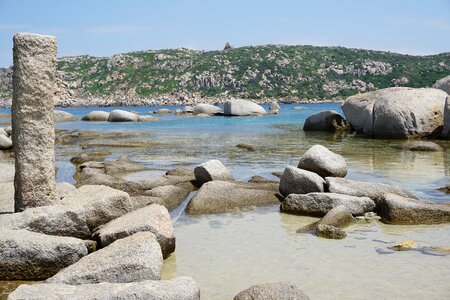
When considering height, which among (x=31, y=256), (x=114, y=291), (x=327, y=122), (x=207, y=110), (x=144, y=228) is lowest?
(x=31, y=256)

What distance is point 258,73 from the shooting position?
13788cm

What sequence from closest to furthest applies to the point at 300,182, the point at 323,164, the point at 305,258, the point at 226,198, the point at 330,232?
1. the point at 305,258
2. the point at 330,232
3. the point at 226,198
4. the point at 300,182
5. the point at 323,164

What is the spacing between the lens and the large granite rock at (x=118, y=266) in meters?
6.56

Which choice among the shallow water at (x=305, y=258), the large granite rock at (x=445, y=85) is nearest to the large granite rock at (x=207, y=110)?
the large granite rock at (x=445, y=85)

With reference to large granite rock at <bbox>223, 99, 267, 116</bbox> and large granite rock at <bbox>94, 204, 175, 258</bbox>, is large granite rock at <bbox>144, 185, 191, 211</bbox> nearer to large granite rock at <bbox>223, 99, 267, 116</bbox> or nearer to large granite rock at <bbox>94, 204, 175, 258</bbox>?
large granite rock at <bbox>94, 204, 175, 258</bbox>

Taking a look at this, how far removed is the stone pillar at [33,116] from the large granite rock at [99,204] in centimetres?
60

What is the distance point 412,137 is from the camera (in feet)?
95.9

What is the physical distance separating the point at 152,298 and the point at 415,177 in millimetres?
12727

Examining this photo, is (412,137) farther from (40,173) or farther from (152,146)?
(40,173)

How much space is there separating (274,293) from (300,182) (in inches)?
260

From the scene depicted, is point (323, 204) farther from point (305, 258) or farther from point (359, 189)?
point (305, 258)

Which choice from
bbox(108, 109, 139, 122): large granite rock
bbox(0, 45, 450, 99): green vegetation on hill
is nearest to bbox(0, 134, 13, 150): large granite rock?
bbox(108, 109, 139, 122): large granite rock

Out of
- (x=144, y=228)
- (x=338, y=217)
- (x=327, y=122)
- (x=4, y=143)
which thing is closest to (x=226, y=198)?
(x=338, y=217)

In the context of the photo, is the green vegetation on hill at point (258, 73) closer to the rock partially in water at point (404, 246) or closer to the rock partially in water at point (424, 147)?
the rock partially in water at point (424, 147)
